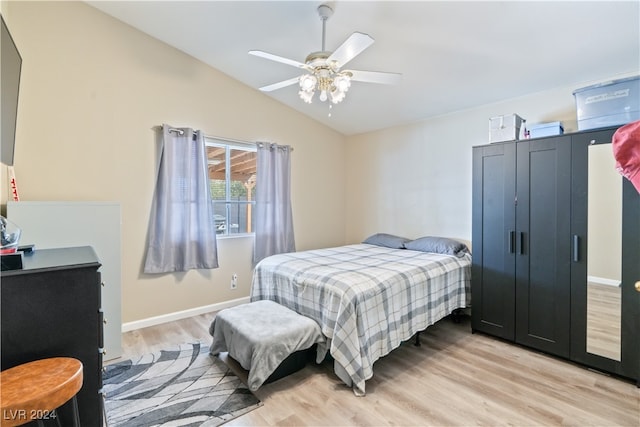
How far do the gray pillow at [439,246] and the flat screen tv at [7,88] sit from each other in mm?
3530

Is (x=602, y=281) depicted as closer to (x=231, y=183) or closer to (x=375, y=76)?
(x=375, y=76)

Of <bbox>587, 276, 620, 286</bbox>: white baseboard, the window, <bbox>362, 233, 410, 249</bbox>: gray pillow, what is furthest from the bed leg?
the window

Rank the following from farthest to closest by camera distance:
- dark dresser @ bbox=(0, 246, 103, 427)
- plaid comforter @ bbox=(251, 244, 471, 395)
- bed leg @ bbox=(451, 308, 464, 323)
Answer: bed leg @ bbox=(451, 308, 464, 323) → plaid comforter @ bbox=(251, 244, 471, 395) → dark dresser @ bbox=(0, 246, 103, 427)

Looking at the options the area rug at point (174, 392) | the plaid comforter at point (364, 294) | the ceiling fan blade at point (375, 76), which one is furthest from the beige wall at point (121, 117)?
the ceiling fan blade at point (375, 76)

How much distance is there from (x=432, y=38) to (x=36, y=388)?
311 cm

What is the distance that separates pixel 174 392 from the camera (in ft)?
6.77

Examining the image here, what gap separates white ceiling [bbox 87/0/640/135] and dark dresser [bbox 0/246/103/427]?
234 centimetres

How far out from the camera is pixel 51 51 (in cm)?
262

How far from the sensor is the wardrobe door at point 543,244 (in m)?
2.47

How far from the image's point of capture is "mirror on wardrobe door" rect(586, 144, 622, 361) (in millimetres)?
2244

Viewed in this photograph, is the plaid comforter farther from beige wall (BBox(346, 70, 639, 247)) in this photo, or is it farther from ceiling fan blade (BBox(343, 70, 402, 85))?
ceiling fan blade (BBox(343, 70, 402, 85))

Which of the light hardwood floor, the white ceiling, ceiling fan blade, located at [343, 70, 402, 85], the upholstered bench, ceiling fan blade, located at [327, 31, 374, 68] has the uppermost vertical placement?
the white ceiling

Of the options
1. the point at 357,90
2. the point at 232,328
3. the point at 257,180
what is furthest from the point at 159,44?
the point at 232,328

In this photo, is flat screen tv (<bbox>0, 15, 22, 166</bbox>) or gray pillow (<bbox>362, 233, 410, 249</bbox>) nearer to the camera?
flat screen tv (<bbox>0, 15, 22, 166</bbox>)
